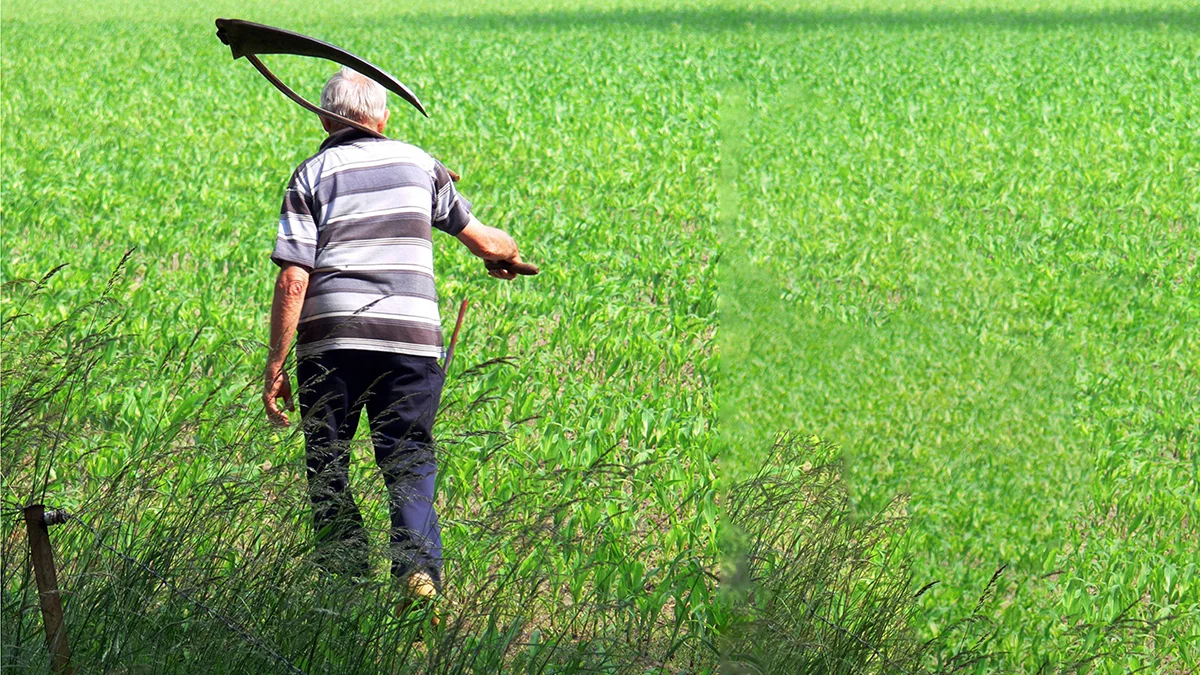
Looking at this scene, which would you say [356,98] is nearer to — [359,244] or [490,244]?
[359,244]

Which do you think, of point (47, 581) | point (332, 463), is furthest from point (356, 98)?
point (47, 581)

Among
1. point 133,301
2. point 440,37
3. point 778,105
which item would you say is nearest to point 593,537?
point 133,301

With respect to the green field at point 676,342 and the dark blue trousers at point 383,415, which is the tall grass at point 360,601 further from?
the dark blue trousers at point 383,415

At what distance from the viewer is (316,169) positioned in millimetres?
3883

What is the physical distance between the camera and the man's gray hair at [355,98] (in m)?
3.89

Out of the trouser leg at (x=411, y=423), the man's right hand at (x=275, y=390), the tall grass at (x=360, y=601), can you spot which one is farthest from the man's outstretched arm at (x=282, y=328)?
the trouser leg at (x=411, y=423)

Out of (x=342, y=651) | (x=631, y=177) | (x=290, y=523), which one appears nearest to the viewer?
(x=342, y=651)

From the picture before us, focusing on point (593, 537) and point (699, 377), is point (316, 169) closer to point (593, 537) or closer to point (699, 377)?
point (593, 537)

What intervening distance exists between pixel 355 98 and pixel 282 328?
779mm

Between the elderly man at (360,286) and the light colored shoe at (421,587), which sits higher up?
the elderly man at (360,286)

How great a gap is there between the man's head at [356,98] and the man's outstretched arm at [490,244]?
1.74ft

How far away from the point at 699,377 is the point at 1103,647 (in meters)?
3.26

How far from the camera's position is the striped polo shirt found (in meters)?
3.88

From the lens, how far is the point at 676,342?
718 cm
